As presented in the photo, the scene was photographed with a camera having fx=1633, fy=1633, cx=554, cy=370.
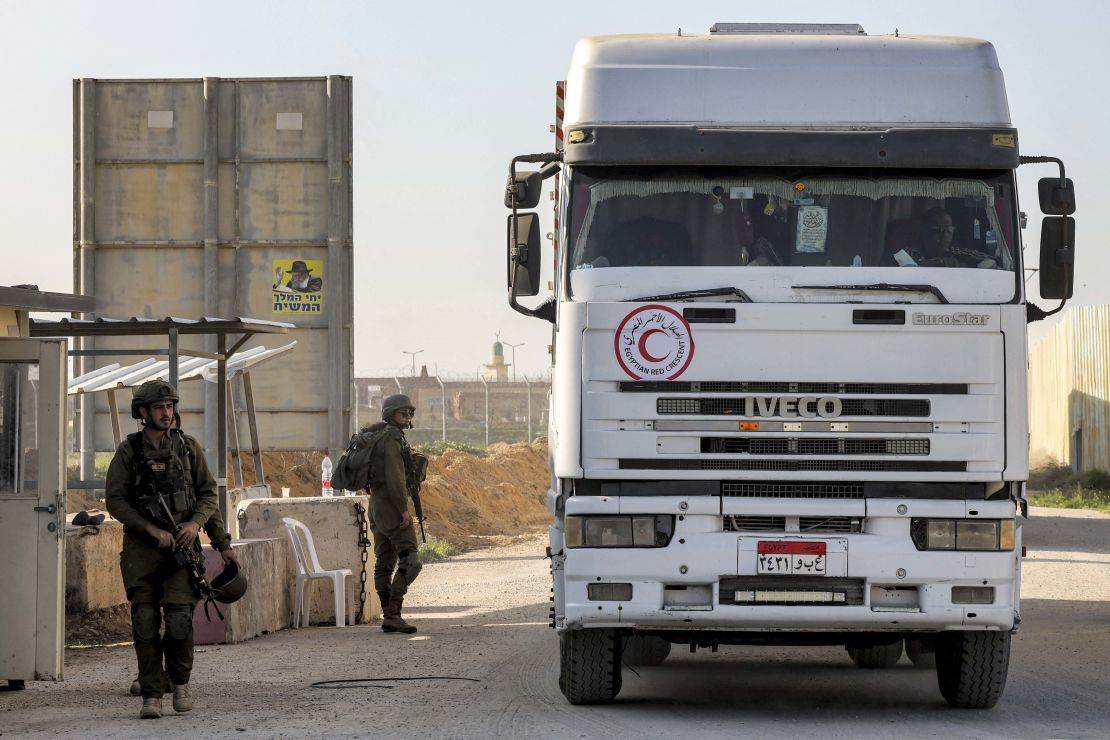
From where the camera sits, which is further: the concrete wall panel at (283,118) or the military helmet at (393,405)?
the concrete wall panel at (283,118)

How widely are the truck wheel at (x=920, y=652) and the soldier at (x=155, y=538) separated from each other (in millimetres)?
4255

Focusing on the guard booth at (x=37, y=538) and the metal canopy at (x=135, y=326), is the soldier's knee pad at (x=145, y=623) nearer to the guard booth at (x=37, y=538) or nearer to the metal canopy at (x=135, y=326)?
the guard booth at (x=37, y=538)

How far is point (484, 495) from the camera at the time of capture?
35.4m

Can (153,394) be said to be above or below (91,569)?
above

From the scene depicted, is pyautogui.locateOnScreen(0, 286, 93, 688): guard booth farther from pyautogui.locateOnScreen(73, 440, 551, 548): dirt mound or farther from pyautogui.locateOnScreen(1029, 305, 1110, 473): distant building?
pyautogui.locateOnScreen(1029, 305, 1110, 473): distant building

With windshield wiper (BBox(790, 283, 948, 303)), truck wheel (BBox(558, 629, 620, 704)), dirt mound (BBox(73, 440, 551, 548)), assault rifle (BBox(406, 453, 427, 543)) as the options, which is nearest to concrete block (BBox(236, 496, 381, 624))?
assault rifle (BBox(406, 453, 427, 543))

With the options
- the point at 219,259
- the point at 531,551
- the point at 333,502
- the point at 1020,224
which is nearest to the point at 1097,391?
the point at 531,551

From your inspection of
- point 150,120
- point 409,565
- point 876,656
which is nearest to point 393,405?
point 409,565

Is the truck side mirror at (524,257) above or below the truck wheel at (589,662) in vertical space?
above

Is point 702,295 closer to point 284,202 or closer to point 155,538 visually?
point 155,538

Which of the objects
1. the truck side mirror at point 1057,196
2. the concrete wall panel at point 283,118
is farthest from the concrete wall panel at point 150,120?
the truck side mirror at point 1057,196

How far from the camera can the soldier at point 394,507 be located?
13.3 meters

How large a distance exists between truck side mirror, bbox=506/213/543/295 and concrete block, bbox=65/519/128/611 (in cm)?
613

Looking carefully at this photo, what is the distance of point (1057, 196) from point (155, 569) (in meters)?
5.41
